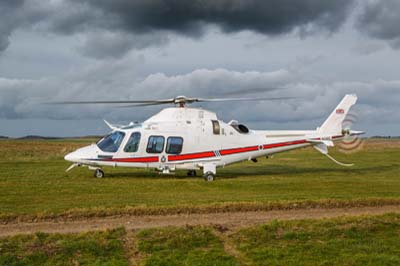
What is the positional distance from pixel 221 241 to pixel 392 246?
3623 millimetres

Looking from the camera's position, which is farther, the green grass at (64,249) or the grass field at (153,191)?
Result: the grass field at (153,191)

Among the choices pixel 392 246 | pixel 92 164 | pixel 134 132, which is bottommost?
pixel 392 246

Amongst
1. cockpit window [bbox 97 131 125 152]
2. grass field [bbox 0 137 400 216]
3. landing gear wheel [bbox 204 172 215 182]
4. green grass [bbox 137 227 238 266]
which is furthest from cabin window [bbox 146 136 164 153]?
green grass [bbox 137 227 238 266]

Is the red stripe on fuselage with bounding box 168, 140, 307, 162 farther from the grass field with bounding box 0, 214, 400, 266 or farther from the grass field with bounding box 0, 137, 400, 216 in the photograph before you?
the grass field with bounding box 0, 214, 400, 266

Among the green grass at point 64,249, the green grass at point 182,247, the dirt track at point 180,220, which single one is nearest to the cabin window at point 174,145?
the dirt track at point 180,220

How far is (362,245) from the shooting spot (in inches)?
398

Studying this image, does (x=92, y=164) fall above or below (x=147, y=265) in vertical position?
above

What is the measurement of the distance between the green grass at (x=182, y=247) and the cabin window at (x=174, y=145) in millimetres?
11821

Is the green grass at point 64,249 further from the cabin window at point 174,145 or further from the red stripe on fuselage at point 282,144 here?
the red stripe on fuselage at point 282,144

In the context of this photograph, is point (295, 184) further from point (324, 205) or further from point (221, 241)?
point (221, 241)

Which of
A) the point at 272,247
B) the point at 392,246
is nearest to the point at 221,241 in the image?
the point at 272,247

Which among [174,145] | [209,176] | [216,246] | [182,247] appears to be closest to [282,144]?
[209,176]

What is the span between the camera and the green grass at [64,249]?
29.1 feet

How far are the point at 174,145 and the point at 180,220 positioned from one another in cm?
1057
